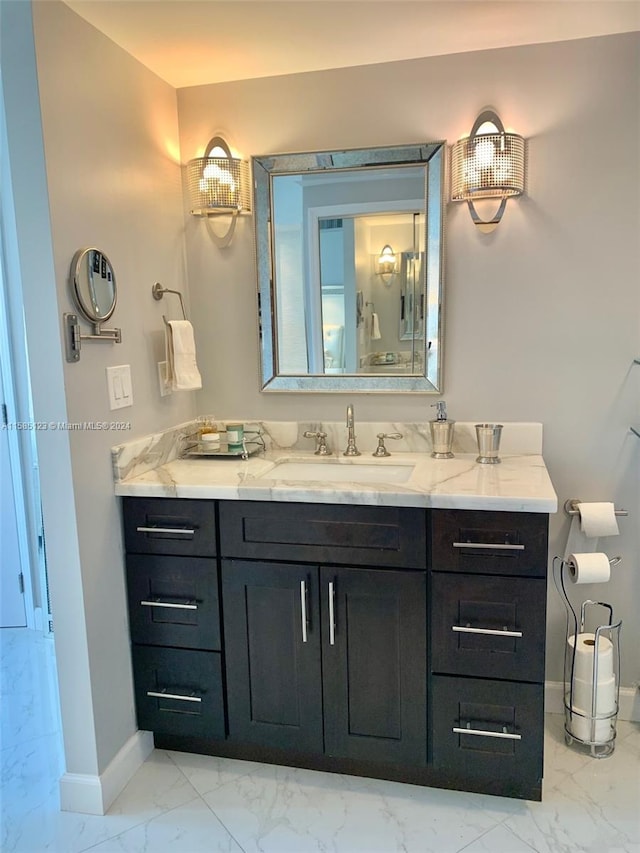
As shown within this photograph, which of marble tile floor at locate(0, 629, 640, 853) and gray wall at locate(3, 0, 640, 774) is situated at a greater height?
gray wall at locate(3, 0, 640, 774)

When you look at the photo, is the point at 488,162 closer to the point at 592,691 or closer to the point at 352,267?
the point at 352,267

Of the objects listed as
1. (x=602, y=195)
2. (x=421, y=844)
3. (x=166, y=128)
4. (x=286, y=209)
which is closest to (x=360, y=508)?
(x=421, y=844)

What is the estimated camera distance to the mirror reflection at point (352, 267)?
212cm

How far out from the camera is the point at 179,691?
1967 millimetres

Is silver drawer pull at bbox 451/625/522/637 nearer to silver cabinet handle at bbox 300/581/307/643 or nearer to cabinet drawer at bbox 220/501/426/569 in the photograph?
cabinet drawer at bbox 220/501/426/569

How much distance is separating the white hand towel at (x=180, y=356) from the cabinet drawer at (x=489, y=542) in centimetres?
97

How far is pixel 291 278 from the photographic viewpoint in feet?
7.40

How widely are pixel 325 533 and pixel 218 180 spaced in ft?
4.26

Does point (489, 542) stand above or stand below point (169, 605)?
above

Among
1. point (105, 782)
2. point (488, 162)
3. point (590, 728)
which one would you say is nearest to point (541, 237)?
point (488, 162)

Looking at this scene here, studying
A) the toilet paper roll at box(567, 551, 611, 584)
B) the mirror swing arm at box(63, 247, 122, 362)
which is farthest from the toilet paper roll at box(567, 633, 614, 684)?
the mirror swing arm at box(63, 247, 122, 362)

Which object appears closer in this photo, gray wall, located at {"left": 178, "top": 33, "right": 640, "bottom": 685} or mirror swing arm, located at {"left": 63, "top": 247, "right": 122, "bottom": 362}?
mirror swing arm, located at {"left": 63, "top": 247, "right": 122, "bottom": 362}

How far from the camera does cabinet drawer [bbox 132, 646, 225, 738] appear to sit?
1937mm

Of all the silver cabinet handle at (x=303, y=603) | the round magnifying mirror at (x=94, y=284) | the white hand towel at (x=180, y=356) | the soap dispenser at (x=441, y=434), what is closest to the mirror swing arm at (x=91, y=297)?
the round magnifying mirror at (x=94, y=284)
